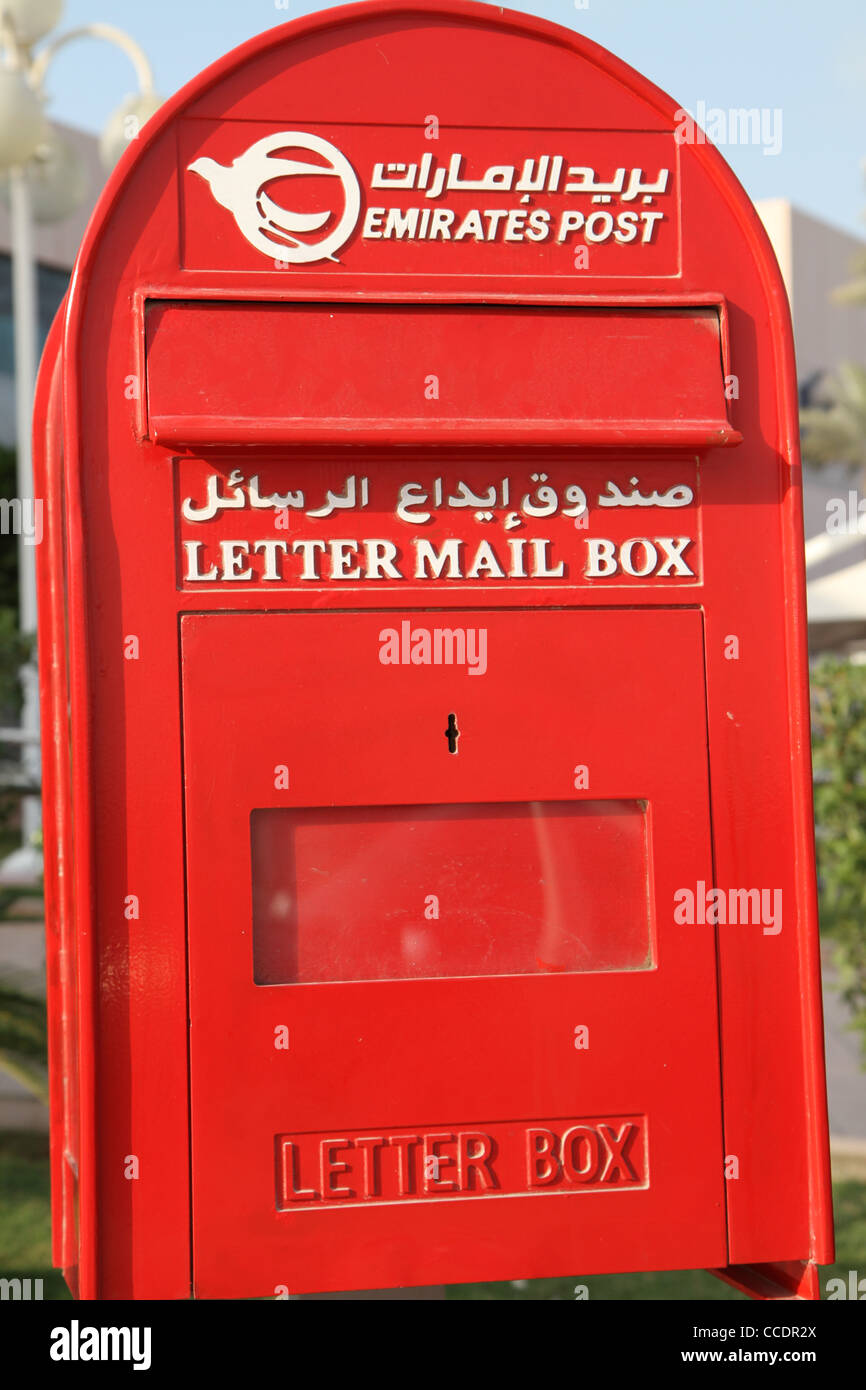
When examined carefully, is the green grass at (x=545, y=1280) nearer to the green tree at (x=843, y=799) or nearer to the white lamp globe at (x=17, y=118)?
the green tree at (x=843, y=799)

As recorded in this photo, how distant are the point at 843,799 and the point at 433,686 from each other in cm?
398

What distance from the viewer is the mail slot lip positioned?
1.93 meters

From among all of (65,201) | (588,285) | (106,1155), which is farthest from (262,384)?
(65,201)

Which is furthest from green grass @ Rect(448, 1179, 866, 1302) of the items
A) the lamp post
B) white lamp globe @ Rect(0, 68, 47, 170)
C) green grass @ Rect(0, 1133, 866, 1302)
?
white lamp globe @ Rect(0, 68, 47, 170)

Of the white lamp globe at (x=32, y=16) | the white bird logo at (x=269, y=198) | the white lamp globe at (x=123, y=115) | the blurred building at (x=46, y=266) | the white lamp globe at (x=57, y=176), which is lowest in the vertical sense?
the white bird logo at (x=269, y=198)

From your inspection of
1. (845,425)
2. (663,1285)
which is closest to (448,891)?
(663,1285)

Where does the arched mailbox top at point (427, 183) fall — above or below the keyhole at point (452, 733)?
above

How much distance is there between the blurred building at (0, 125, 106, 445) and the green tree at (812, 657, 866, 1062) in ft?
45.4

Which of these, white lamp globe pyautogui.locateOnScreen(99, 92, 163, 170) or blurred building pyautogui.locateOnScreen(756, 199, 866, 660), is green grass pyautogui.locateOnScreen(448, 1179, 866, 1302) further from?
blurred building pyautogui.locateOnScreen(756, 199, 866, 660)

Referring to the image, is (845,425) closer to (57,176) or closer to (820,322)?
(820,322)

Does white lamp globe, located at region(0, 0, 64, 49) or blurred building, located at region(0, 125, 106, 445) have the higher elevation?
blurred building, located at region(0, 125, 106, 445)

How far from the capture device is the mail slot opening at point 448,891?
196 cm

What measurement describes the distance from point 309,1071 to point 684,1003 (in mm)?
589

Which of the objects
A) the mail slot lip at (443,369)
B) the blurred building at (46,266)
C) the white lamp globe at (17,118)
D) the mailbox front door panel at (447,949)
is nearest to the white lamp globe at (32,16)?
the white lamp globe at (17,118)
